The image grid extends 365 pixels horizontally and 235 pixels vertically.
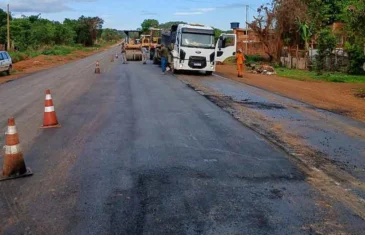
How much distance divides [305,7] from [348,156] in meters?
35.9

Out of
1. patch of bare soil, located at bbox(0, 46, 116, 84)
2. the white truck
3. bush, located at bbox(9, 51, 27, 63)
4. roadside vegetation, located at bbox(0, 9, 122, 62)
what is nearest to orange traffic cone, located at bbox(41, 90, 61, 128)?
patch of bare soil, located at bbox(0, 46, 116, 84)

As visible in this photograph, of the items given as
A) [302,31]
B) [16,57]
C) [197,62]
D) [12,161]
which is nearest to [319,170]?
[12,161]

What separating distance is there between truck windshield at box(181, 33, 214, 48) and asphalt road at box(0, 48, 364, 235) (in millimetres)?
15619

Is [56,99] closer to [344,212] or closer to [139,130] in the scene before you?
[139,130]

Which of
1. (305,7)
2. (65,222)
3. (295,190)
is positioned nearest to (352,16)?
(295,190)

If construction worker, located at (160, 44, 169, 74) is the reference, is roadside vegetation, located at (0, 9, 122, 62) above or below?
above

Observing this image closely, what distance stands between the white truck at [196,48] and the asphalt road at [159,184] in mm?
15452

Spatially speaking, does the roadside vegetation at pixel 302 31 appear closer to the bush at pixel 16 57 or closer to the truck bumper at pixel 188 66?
the truck bumper at pixel 188 66

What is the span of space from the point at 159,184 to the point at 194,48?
67.6ft

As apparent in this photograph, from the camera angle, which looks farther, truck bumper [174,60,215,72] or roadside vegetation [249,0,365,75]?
roadside vegetation [249,0,365,75]

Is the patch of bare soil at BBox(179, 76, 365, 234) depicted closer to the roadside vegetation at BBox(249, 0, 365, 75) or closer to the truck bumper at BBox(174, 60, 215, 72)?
the truck bumper at BBox(174, 60, 215, 72)

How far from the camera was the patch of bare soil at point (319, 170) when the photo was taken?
4.90 meters

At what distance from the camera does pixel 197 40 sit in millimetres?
25859

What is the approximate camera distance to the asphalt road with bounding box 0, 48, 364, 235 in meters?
4.46
